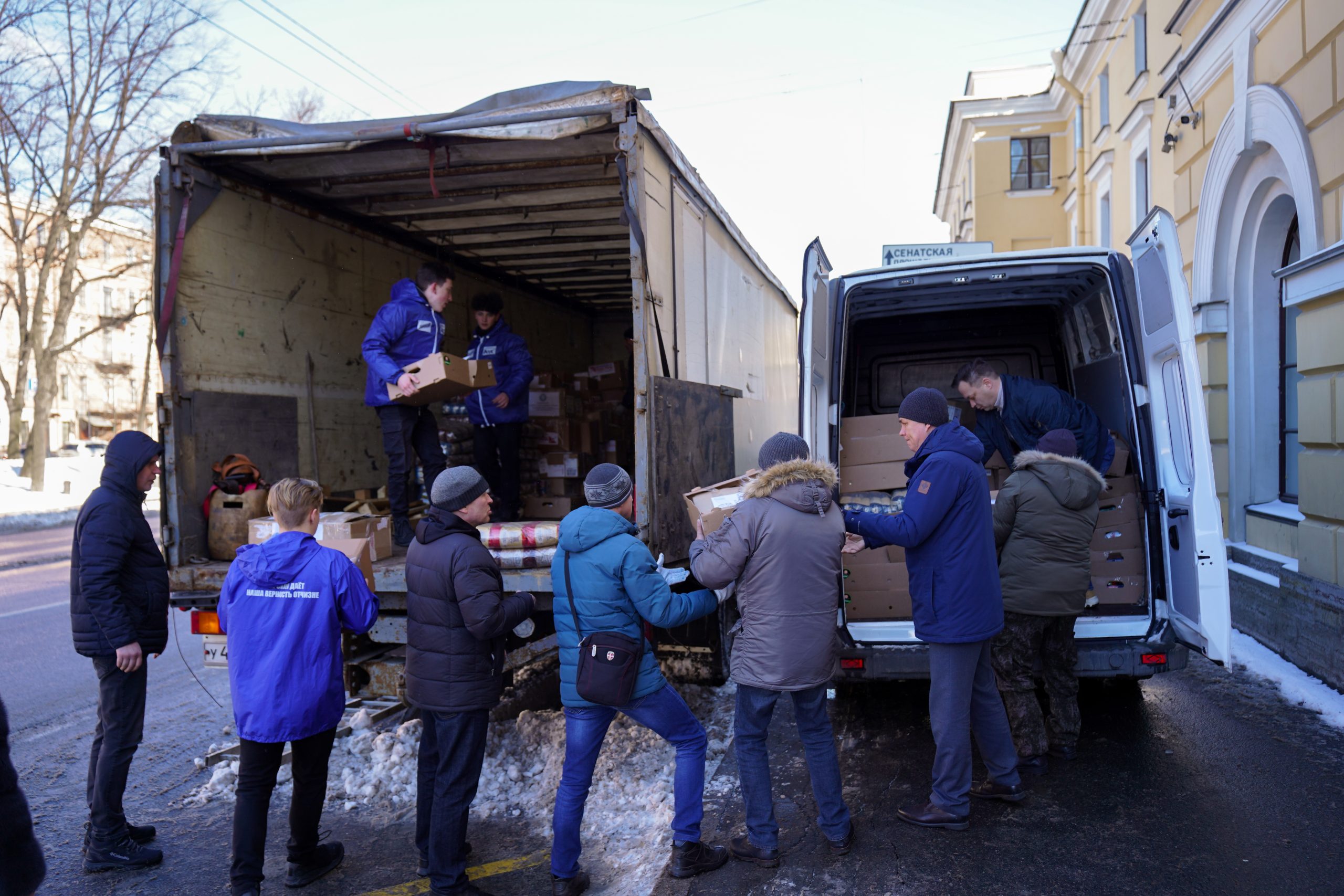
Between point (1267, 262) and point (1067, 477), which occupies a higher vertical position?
point (1267, 262)

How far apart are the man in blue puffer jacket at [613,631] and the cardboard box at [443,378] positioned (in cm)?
193

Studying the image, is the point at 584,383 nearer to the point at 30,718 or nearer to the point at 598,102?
the point at 598,102

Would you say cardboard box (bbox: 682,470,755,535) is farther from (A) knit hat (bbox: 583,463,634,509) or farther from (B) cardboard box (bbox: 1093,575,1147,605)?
(B) cardboard box (bbox: 1093,575,1147,605)

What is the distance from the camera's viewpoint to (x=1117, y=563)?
A: 4.71m

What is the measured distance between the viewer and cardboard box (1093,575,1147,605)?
15.3ft

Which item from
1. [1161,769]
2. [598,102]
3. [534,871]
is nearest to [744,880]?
[534,871]

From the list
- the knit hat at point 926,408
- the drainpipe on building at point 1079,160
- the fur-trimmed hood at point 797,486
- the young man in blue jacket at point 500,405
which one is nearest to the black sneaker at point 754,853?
the fur-trimmed hood at point 797,486

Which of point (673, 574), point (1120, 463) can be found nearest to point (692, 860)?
point (673, 574)

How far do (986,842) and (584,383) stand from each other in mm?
5150

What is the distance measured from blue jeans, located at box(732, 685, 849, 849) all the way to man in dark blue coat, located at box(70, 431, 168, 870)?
2.51 meters

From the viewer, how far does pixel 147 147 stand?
21.3 metres

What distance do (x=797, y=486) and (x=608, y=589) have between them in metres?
0.85

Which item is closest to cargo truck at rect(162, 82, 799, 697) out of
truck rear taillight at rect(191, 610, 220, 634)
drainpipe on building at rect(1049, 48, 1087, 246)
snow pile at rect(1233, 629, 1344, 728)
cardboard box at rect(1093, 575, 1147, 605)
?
truck rear taillight at rect(191, 610, 220, 634)

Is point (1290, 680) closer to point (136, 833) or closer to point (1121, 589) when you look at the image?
point (1121, 589)
